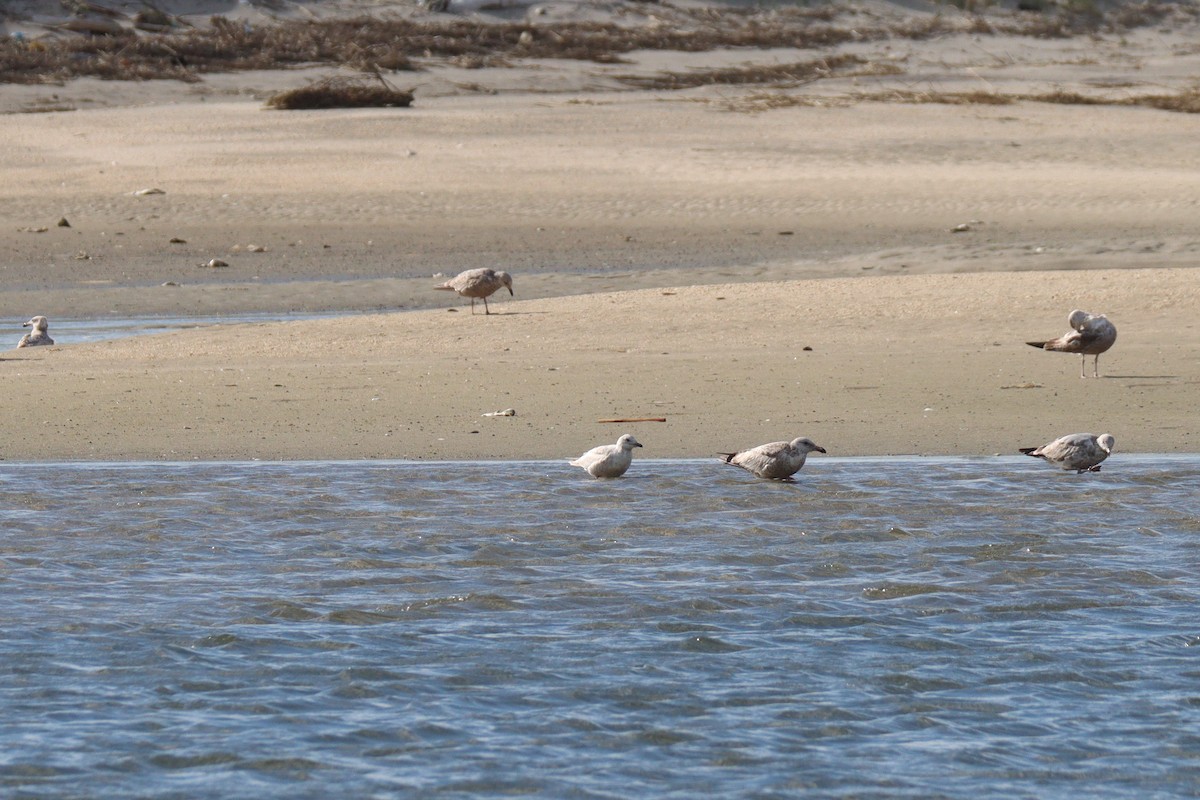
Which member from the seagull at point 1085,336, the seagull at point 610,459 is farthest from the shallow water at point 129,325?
the seagull at point 1085,336

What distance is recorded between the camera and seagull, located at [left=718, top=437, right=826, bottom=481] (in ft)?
26.3

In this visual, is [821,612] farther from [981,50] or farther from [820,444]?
[981,50]

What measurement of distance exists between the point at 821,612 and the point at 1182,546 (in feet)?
5.75

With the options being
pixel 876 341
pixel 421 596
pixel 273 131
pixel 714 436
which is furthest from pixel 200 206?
pixel 421 596

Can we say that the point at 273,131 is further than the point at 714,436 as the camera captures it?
Yes

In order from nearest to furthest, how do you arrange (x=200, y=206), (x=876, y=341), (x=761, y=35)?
(x=876, y=341), (x=200, y=206), (x=761, y=35)

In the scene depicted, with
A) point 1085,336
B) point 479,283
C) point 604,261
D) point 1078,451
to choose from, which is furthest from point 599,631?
point 604,261

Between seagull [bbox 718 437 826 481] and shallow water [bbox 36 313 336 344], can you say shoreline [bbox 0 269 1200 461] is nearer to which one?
seagull [bbox 718 437 826 481]

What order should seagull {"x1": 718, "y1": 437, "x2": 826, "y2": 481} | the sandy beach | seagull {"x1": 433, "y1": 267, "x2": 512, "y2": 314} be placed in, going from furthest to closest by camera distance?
seagull {"x1": 433, "y1": 267, "x2": 512, "y2": 314} < the sandy beach < seagull {"x1": 718, "y1": 437, "x2": 826, "y2": 481}

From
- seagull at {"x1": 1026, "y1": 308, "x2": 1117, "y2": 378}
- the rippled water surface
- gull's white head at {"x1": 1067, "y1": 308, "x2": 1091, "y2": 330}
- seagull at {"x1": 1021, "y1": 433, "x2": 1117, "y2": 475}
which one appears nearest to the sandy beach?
seagull at {"x1": 1026, "y1": 308, "x2": 1117, "y2": 378}

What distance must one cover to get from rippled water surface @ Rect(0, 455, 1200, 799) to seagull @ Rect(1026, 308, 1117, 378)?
1659 millimetres

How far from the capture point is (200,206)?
66.1 feet

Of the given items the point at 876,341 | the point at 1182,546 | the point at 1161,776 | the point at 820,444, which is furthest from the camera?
the point at 876,341

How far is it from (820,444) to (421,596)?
10.2ft
